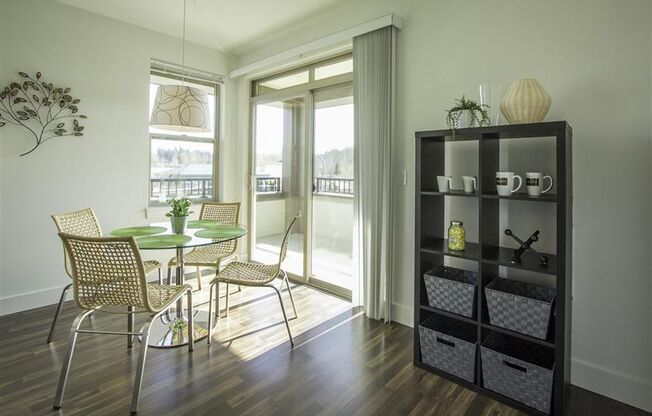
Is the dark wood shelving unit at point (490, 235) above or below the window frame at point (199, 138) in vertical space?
below

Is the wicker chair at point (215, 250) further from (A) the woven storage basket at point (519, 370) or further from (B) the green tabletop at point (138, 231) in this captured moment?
(A) the woven storage basket at point (519, 370)

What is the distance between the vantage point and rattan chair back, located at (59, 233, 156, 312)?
1.85 meters

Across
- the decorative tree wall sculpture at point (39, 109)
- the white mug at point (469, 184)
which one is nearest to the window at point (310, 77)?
the white mug at point (469, 184)

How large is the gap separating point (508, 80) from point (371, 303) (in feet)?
6.18

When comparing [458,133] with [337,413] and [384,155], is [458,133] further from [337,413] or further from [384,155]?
[337,413]

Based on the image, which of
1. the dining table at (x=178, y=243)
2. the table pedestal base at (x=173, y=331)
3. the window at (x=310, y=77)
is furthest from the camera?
the window at (x=310, y=77)

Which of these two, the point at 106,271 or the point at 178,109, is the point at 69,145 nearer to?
the point at 178,109

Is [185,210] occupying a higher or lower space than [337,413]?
higher

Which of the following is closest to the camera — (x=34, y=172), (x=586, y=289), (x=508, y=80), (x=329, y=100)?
(x=586, y=289)

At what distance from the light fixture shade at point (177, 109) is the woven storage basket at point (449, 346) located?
214 cm

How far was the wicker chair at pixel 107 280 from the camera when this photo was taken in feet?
6.02

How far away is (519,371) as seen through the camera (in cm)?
189

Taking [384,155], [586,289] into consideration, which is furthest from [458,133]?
[586,289]

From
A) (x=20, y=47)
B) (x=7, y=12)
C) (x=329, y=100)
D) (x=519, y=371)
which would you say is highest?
(x=7, y=12)
